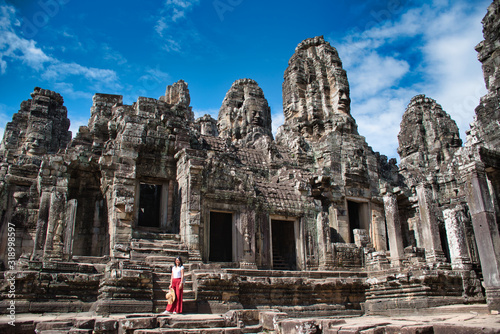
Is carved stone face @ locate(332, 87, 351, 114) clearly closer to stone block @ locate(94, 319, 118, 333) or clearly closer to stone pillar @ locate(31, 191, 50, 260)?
stone pillar @ locate(31, 191, 50, 260)

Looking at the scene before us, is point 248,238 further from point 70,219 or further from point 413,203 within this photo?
point 413,203

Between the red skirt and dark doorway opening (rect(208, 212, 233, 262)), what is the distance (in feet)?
27.7

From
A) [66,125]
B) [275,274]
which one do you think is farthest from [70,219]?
[66,125]

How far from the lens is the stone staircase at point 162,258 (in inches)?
407

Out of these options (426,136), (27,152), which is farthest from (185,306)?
(426,136)

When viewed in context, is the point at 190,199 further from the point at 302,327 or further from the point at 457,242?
the point at 457,242

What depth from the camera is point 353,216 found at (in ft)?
68.5

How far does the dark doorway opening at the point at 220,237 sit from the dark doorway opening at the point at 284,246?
6.51 ft

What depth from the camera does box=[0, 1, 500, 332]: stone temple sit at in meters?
10.9

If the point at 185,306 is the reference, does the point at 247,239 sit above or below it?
above

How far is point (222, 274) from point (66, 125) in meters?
19.6

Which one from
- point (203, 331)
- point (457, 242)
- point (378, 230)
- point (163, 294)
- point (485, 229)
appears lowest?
point (203, 331)

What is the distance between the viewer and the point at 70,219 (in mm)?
13312

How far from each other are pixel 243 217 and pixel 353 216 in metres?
7.77
